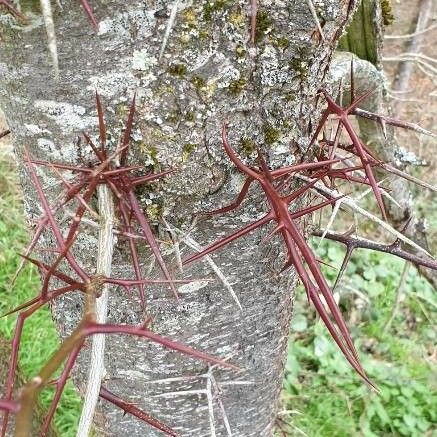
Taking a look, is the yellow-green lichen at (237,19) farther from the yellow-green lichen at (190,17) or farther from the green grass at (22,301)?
the green grass at (22,301)

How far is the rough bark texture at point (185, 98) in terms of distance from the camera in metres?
0.52

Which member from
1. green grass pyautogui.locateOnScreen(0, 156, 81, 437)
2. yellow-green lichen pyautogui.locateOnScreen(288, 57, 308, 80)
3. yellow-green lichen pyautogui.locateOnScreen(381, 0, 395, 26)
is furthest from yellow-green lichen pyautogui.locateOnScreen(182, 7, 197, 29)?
green grass pyautogui.locateOnScreen(0, 156, 81, 437)

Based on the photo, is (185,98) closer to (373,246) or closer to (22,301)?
(373,246)

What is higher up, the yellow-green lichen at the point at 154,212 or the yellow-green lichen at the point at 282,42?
the yellow-green lichen at the point at 282,42

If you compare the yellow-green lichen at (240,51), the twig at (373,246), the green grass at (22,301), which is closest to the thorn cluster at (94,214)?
the yellow-green lichen at (240,51)

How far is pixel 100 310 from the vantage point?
475mm

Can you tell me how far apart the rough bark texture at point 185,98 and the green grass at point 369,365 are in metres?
1.43

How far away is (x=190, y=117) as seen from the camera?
562 mm

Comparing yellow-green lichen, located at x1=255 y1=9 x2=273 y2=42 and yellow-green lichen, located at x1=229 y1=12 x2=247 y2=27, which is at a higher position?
yellow-green lichen, located at x1=255 y1=9 x2=273 y2=42

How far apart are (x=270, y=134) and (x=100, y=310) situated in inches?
10.1

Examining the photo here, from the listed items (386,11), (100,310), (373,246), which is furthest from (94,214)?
(386,11)

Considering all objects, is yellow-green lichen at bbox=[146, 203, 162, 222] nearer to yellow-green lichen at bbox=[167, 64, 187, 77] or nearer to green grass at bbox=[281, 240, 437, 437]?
yellow-green lichen at bbox=[167, 64, 187, 77]

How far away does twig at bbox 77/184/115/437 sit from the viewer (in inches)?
15.8

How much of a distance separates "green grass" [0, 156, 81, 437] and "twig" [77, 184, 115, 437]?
1.44m
